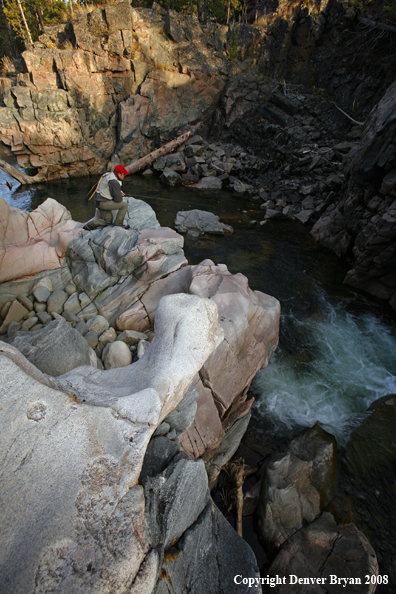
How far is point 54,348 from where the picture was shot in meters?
4.89

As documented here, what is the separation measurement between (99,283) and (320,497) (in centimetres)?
660

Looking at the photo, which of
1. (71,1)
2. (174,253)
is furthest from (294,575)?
(71,1)

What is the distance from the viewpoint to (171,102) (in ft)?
88.3

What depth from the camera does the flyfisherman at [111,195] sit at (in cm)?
855

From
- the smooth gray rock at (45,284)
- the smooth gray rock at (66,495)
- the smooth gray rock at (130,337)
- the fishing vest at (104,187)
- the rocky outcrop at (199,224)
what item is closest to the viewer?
the smooth gray rock at (66,495)

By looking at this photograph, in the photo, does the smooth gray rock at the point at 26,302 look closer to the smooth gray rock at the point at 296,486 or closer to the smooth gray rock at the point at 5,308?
the smooth gray rock at the point at 5,308

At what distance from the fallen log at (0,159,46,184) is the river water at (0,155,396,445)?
26.1 ft

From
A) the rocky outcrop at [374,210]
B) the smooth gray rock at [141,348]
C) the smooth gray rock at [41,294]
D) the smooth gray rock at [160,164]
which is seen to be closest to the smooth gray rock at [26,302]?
the smooth gray rock at [41,294]

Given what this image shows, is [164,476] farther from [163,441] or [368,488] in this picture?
[368,488]

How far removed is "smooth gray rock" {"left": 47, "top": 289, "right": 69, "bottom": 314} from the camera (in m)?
7.07

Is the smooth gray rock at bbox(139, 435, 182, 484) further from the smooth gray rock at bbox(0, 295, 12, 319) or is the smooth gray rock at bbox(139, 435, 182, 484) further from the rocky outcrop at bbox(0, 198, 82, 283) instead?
the rocky outcrop at bbox(0, 198, 82, 283)

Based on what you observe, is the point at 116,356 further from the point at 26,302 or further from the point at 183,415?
the point at 26,302

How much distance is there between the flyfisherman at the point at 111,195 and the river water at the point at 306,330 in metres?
4.46

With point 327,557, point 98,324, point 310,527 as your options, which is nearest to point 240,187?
point 98,324
